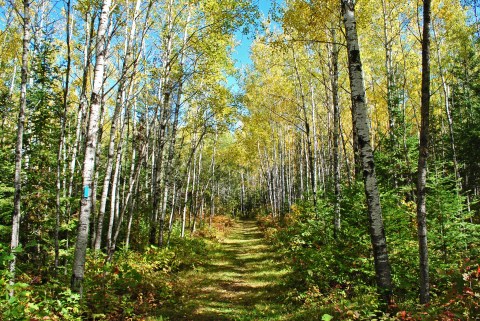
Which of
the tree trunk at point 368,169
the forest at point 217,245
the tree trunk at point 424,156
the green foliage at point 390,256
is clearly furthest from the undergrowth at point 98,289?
the tree trunk at point 424,156

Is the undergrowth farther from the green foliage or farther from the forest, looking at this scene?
the green foliage

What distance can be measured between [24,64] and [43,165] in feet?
13.5

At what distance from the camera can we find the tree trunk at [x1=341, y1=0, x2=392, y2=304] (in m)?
4.98

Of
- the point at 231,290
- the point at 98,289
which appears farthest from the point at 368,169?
the point at 98,289

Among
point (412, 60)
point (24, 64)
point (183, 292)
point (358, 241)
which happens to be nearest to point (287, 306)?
point (358, 241)

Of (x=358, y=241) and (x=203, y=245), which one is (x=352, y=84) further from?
(x=203, y=245)

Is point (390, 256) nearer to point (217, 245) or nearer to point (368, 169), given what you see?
point (368, 169)

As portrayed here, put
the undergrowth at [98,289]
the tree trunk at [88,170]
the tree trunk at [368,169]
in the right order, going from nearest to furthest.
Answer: the undergrowth at [98,289] < the tree trunk at [368,169] < the tree trunk at [88,170]

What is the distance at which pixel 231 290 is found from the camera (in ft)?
29.4

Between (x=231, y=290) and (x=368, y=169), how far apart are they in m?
5.85

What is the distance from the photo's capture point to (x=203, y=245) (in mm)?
15320

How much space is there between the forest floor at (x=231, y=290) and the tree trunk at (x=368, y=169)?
2430 mm

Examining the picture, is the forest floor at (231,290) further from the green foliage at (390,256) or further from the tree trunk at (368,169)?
the tree trunk at (368,169)

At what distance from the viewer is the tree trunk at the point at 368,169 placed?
4.98 metres
